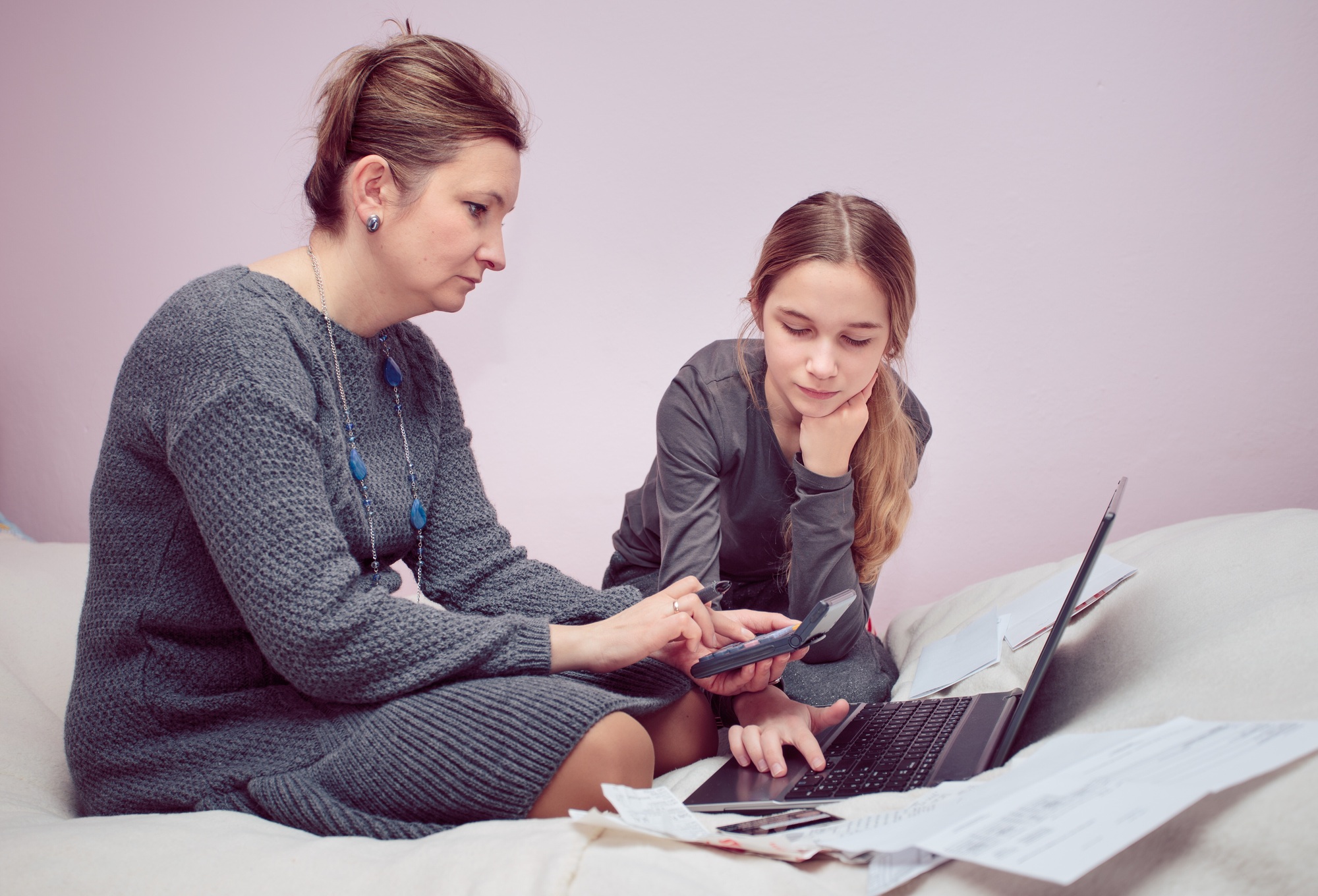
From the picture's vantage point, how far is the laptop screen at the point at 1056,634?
0.73m

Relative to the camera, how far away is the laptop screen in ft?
2.38

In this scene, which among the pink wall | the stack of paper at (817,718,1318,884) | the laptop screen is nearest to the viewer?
the stack of paper at (817,718,1318,884)

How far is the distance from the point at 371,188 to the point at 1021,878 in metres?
0.88

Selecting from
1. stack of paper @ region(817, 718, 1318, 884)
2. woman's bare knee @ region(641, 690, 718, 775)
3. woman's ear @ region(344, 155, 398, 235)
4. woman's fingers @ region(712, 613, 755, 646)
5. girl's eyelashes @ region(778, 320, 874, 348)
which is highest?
woman's ear @ region(344, 155, 398, 235)

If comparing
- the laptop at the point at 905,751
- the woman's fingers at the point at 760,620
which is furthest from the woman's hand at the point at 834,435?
the laptop at the point at 905,751

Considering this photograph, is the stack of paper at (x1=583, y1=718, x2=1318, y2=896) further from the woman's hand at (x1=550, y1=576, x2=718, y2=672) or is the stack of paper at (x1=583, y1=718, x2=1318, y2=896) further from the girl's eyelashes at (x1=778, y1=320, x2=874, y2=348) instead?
the girl's eyelashes at (x1=778, y1=320, x2=874, y2=348)

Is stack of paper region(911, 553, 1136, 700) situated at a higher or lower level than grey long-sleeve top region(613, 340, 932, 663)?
Result: lower

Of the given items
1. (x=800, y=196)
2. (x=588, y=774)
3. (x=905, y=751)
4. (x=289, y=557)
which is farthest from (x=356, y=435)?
(x=800, y=196)

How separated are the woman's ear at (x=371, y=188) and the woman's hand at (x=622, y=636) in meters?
0.50

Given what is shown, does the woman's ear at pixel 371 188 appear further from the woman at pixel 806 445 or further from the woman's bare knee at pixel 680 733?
the woman's bare knee at pixel 680 733

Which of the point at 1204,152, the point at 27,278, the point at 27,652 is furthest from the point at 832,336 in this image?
the point at 27,278

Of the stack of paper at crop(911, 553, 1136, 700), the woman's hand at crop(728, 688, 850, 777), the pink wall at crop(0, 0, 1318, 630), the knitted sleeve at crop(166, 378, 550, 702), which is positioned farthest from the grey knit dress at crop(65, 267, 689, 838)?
the pink wall at crop(0, 0, 1318, 630)

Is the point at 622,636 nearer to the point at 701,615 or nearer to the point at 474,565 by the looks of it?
the point at 701,615

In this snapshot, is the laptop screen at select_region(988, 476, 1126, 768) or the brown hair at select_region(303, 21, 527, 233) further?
A: the brown hair at select_region(303, 21, 527, 233)
